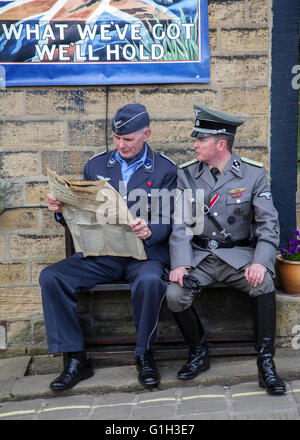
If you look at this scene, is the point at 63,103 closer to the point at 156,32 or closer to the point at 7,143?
the point at 7,143

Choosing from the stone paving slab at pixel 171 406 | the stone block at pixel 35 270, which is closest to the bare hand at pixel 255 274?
the stone paving slab at pixel 171 406

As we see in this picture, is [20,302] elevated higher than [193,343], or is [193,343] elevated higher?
[20,302]

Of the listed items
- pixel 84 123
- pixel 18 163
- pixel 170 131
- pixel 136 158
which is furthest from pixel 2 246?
pixel 170 131

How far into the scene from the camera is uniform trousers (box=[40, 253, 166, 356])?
3504 mm

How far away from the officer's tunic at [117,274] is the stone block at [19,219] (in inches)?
23.4

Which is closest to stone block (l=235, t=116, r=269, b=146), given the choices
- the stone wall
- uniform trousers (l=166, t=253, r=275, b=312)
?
the stone wall

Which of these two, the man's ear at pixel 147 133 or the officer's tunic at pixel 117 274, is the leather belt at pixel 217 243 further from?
the man's ear at pixel 147 133

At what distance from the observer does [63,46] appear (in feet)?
13.4

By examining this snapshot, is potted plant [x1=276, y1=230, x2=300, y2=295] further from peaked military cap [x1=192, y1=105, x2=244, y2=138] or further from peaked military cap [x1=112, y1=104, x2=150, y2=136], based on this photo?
peaked military cap [x1=112, y1=104, x2=150, y2=136]

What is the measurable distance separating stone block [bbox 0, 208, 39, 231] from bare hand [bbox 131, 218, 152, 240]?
1073 mm

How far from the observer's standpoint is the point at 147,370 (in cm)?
357

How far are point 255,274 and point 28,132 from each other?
2011 millimetres

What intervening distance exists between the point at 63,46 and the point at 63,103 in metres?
0.41

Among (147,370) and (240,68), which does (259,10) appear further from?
(147,370)
